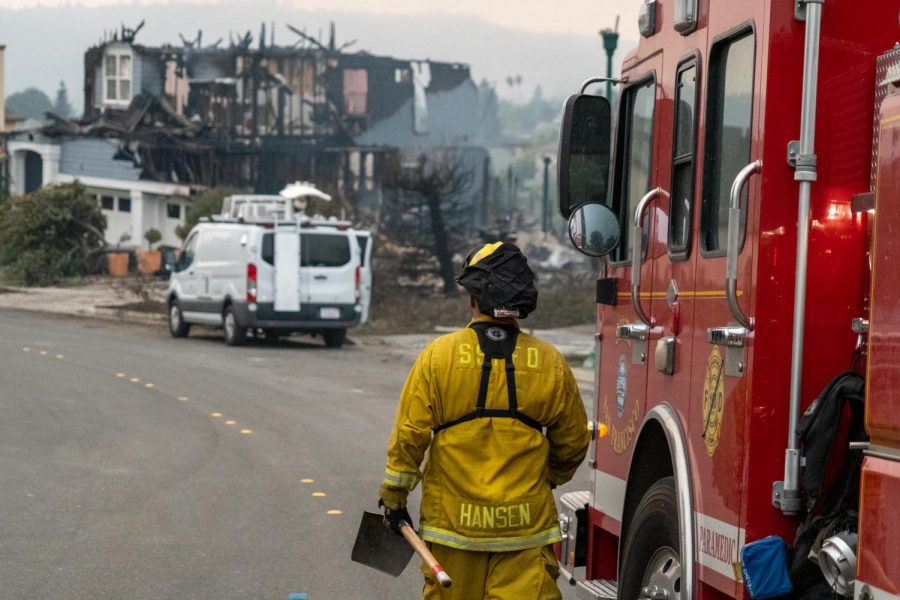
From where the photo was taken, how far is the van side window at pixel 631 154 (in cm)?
561

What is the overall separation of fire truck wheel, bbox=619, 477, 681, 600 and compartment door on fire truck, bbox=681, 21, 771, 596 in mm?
326

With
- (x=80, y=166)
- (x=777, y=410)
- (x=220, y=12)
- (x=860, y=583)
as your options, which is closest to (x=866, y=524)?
(x=860, y=583)

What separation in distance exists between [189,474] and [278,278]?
40.2ft

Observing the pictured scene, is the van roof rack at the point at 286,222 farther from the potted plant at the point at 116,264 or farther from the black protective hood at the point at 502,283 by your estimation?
the potted plant at the point at 116,264

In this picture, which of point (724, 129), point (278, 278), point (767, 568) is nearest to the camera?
point (767, 568)

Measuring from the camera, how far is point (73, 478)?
11.1m

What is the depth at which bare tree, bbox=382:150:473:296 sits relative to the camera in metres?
35.8

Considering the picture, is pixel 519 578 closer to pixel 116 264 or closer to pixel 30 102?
pixel 116 264

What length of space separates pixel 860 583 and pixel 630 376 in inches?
86.3

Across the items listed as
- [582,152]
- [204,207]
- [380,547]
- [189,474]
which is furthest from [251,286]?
[204,207]

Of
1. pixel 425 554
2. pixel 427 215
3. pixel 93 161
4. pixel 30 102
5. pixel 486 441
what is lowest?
pixel 425 554

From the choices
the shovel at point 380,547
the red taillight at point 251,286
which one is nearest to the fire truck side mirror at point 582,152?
the shovel at point 380,547

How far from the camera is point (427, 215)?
1471 inches

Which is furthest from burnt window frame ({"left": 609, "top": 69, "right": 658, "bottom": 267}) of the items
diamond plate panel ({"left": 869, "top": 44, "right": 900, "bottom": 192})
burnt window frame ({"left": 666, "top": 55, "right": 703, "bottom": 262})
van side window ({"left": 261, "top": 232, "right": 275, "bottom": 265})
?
van side window ({"left": 261, "top": 232, "right": 275, "bottom": 265})
